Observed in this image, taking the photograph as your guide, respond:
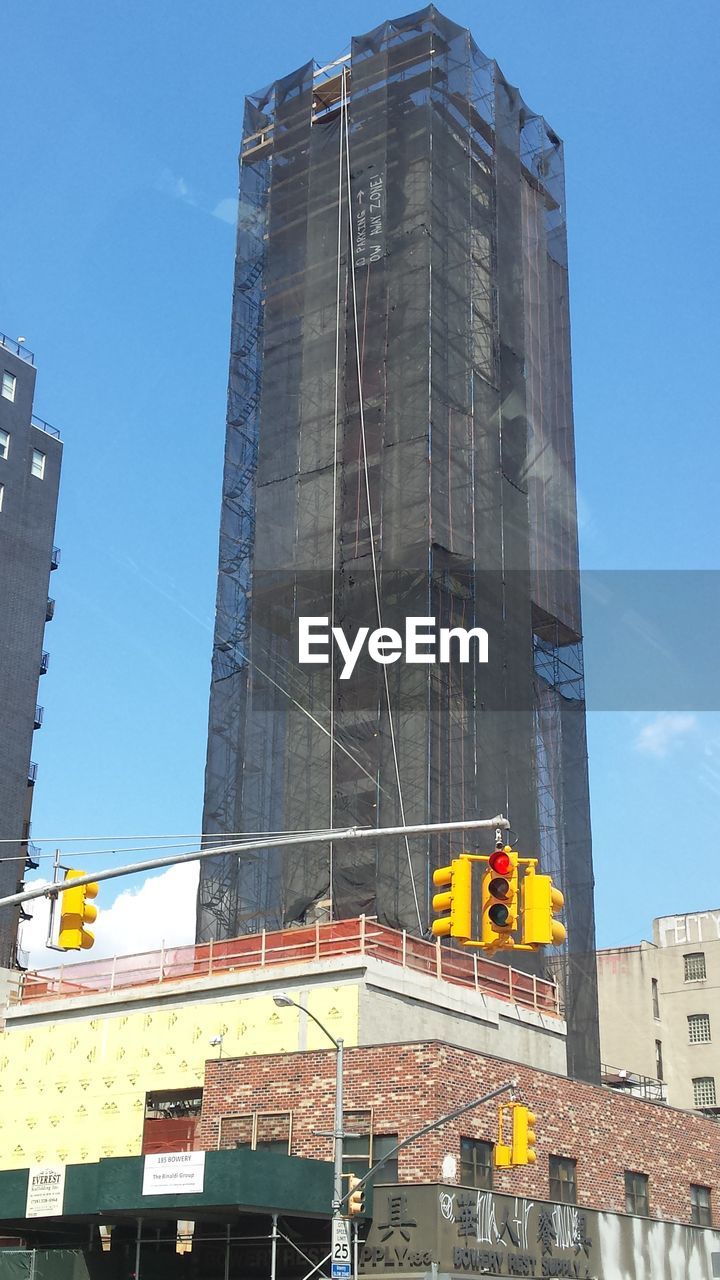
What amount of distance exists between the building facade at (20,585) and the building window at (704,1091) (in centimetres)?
3536

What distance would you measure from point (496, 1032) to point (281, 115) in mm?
38342

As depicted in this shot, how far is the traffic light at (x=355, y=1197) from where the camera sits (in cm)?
3169

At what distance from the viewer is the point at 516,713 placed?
52.7 meters

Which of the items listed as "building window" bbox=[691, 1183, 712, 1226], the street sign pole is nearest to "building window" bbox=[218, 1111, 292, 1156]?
the street sign pole

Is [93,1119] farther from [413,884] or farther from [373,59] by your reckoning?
[373,59]

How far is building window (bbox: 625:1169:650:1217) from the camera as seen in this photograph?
132 ft

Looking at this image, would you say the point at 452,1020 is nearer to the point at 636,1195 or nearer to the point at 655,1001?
the point at 636,1195

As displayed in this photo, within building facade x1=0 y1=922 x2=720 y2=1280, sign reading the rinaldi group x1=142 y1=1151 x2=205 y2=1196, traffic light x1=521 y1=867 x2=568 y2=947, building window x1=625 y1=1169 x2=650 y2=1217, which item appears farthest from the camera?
building window x1=625 y1=1169 x2=650 y2=1217

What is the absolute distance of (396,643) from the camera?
50.4 m

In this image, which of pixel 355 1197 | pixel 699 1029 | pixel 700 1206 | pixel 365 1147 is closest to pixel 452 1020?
pixel 365 1147

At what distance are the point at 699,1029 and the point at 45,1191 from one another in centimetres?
5309

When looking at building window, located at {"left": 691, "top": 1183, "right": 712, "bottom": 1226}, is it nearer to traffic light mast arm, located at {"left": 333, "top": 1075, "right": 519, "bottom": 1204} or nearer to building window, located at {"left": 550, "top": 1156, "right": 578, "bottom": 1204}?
building window, located at {"left": 550, "top": 1156, "right": 578, "bottom": 1204}

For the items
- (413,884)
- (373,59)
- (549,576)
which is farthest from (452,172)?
(413,884)

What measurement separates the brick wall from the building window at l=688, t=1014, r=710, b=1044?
38637 millimetres
